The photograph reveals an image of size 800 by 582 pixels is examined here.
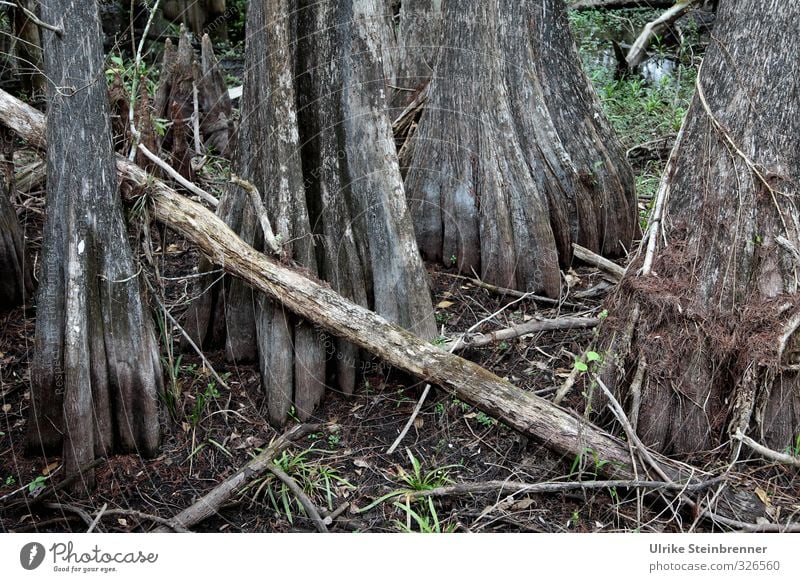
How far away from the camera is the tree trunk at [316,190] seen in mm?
4770

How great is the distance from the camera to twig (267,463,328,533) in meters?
4.11

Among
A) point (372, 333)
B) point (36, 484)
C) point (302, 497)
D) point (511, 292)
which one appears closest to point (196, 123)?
point (511, 292)

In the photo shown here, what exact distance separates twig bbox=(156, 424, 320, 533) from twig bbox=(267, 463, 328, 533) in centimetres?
6

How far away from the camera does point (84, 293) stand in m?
4.29

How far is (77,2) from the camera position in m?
4.02

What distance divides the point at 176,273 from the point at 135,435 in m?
2.00

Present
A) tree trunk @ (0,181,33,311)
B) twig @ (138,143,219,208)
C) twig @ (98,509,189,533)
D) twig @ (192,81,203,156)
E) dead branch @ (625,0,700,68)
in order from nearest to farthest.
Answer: twig @ (98,509,189,533) → twig @ (138,143,219,208) → tree trunk @ (0,181,33,311) → dead branch @ (625,0,700,68) → twig @ (192,81,203,156)

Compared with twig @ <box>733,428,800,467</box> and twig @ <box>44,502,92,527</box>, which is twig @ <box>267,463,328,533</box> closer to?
twig @ <box>44,502,92,527</box>

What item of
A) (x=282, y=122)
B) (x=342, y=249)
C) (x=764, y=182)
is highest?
(x=282, y=122)

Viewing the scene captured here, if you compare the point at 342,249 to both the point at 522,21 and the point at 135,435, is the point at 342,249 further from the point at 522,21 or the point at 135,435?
the point at 522,21

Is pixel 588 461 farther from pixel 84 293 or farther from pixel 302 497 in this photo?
pixel 84 293

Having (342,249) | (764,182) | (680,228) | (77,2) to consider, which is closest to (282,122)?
(342,249)

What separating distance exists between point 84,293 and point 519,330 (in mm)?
2616

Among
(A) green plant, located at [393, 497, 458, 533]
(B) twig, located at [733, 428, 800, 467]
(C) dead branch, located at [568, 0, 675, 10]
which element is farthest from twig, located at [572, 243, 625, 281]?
(C) dead branch, located at [568, 0, 675, 10]
